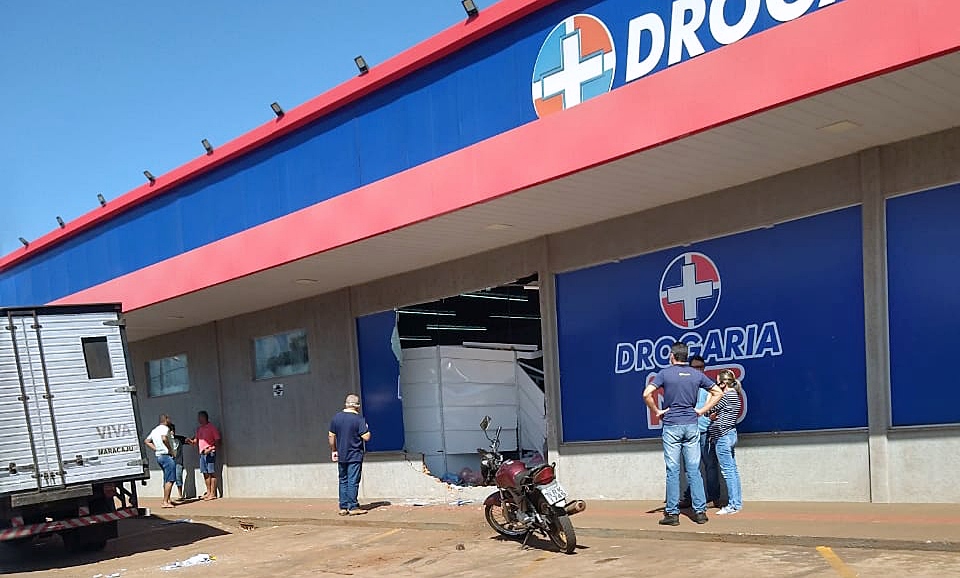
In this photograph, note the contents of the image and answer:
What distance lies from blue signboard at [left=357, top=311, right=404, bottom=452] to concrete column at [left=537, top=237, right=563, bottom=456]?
3.49 meters

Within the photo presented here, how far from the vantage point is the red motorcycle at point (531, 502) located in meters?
8.79

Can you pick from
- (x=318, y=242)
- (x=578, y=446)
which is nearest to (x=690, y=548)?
(x=578, y=446)

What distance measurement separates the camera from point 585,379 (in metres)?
12.3

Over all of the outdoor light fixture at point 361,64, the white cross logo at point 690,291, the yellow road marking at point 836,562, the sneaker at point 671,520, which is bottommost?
the sneaker at point 671,520

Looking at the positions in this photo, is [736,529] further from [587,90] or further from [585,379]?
[587,90]

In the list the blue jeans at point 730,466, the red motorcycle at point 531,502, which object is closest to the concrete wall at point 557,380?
the blue jeans at point 730,466

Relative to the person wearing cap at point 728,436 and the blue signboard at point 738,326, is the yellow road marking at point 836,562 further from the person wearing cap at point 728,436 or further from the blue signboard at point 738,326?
the blue signboard at point 738,326

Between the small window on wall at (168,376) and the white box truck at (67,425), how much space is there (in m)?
8.62

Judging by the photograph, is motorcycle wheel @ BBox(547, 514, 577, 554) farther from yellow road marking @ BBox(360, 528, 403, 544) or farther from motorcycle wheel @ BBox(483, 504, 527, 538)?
yellow road marking @ BBox(360, 528, 403, 544)

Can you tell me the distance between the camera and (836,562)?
7270 millimetres

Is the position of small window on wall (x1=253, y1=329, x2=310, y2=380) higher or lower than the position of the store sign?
lower

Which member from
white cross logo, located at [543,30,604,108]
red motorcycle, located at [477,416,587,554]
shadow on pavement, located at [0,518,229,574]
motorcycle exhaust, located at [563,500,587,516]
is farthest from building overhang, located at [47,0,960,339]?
shadow on pavement, located at [0,518,229,574]

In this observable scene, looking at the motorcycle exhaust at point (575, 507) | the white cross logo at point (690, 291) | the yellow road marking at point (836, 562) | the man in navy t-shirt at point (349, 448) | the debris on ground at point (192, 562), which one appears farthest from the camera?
the man in navy t-shirt at point (349, 448)

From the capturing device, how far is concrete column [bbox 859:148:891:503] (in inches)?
364
